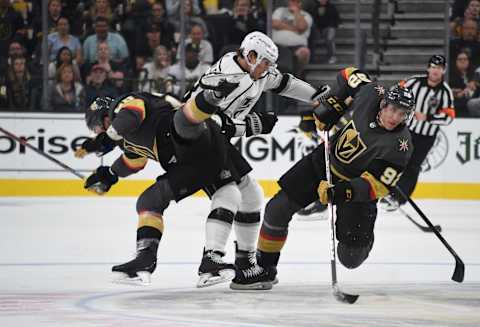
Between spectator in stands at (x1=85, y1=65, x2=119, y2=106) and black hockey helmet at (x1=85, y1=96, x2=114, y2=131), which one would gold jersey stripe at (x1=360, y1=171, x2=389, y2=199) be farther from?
spectator in stands at (x1=85, y1=65, x2=119, y2=106)

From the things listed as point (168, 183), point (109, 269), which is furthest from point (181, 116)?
point (109, 269)

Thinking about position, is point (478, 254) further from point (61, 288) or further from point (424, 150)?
point (61, 288)

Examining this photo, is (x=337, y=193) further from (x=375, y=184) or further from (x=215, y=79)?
(x=215, y=79)

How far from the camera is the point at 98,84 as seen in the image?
1212 cm

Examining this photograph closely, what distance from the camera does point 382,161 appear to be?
19.8 ft

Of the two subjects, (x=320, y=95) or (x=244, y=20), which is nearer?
(x=320, y=95)

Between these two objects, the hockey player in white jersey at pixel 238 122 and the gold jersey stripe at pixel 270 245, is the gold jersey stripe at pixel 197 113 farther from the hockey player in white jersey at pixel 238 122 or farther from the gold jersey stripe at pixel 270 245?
the gold jersey stripe at pixel 270 245

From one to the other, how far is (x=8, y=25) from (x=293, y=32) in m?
2.75

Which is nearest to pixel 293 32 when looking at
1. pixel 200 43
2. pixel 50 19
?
pixel 200 43

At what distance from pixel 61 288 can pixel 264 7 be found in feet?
21.7

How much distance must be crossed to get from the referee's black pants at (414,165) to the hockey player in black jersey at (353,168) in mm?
3160

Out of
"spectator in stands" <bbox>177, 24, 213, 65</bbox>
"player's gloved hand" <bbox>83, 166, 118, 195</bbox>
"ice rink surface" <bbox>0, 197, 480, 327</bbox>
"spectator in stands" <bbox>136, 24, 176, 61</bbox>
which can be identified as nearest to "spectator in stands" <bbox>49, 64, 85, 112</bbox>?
"spectator in stands" <bbox>136, 24, 176, 61</bbox>

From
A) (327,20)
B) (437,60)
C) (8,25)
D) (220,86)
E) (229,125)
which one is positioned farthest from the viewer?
(327,20)

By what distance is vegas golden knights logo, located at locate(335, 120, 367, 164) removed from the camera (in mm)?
6215
